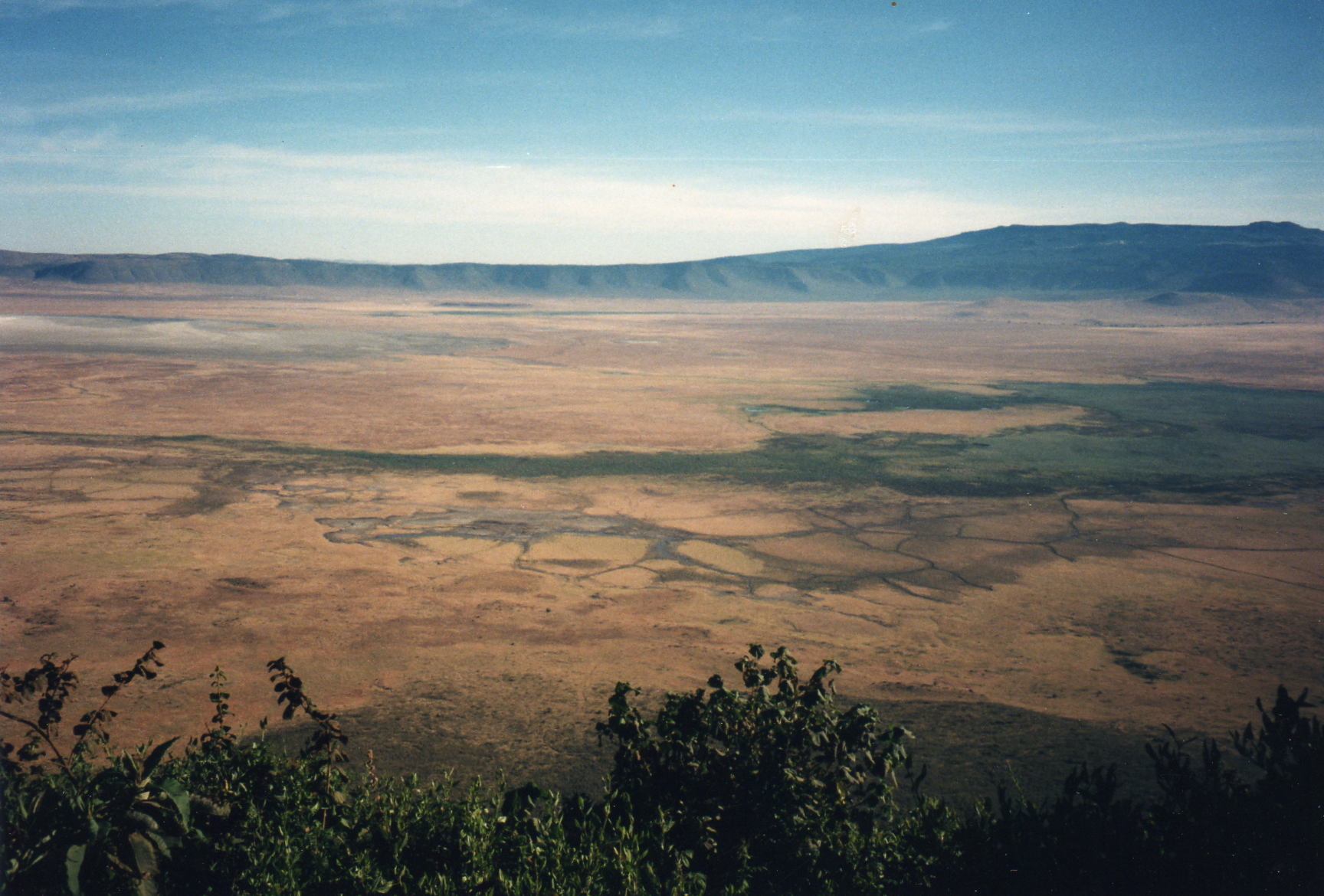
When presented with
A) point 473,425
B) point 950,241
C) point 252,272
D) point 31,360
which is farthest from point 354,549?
point 950,241

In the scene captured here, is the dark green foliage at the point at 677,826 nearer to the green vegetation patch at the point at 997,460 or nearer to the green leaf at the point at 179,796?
the green leaf at the point at 179,796

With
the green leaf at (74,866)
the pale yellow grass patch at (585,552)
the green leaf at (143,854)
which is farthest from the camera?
the pale yellow grass patch at (585,552)

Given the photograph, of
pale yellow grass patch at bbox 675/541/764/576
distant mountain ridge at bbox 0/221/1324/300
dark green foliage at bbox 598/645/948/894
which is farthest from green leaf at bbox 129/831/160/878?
distant mountain ridge at bbox 0/221/1324/300

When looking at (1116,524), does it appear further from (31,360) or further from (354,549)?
(31,360)

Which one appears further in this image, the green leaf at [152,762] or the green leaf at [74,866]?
the green leaf at [152,762]

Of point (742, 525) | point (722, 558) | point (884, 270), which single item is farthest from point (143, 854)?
point (884, 270)

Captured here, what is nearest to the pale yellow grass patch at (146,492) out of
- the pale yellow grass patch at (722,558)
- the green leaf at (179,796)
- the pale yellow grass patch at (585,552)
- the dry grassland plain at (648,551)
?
the dry grassland plain at (648,551)

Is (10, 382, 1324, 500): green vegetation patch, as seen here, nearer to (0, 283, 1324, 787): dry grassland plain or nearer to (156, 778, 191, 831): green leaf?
(0, 283, 1324, 787): dry grassland plain
